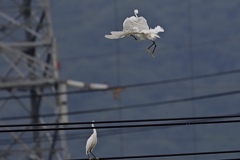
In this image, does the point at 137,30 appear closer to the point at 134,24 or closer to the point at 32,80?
the point at 134,24

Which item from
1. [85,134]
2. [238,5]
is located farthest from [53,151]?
[238,5]

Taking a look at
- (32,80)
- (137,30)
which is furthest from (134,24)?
(32,80)

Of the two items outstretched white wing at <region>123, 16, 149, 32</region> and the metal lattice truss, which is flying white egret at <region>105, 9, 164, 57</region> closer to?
outstretched white wing at <region>123, 16, 149, 32</region>

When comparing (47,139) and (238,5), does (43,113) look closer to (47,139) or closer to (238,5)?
(47,139)

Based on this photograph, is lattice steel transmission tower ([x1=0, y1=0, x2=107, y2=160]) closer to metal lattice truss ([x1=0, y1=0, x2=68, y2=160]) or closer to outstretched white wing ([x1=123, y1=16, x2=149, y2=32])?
metal lattice truss ([x1=0, y1=0, x2=68, y2=160])

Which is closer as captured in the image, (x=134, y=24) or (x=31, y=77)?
(x=134, y=24)

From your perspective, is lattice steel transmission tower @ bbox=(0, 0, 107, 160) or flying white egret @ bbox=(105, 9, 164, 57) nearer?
flying white egret @ bbox=(105, 9, 164, 57)

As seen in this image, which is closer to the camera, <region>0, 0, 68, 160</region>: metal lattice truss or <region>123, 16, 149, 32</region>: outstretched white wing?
<region>123, 16, 149, 32</region>: outstretched white wing

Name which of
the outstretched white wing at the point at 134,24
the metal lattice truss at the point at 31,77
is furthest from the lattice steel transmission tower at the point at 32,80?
the outstretched white wing at the point at 134,24

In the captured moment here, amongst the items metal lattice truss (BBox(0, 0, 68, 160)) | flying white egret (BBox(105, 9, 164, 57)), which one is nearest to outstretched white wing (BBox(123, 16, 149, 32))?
flying white egret (BBox(105, 9, 164, 57))
